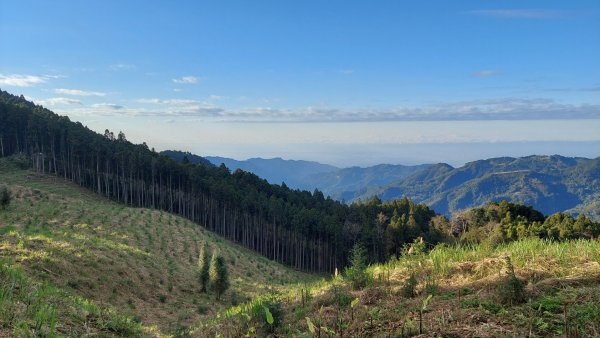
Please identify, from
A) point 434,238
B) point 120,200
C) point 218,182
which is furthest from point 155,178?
point 434,238

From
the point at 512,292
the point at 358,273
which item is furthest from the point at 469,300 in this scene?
the point at 358,273

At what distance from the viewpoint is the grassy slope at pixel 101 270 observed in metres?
8.29

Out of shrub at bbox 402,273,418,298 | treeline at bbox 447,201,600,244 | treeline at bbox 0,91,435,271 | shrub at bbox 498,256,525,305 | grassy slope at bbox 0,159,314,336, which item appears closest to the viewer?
shrub at bbox 498,256,525,305

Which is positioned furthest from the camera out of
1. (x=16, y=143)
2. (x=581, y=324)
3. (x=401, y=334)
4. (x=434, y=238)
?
(x=16, y=143)

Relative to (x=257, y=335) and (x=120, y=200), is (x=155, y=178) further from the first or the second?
(x=257, y=335)

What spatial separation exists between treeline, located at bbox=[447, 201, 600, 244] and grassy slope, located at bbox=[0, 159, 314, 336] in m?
41.2

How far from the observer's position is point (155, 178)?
92500 mm

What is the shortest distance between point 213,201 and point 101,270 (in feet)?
225

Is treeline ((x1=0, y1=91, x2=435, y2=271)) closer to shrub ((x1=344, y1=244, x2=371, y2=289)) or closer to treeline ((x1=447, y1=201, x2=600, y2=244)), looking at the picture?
treeline ((x1=447, y1=201, x2=600, y2=244))

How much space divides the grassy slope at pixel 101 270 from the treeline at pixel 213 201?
34145 millimetres

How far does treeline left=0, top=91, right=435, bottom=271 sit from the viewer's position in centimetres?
8731

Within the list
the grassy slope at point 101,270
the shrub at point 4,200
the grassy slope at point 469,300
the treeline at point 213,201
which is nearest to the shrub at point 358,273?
the grassy slope at point 469,300

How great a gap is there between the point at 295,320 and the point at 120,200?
309 ft

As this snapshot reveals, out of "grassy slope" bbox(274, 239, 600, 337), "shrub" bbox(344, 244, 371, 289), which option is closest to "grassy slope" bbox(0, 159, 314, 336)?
"grassy slope" bbox(274, 239, 600, 337)
